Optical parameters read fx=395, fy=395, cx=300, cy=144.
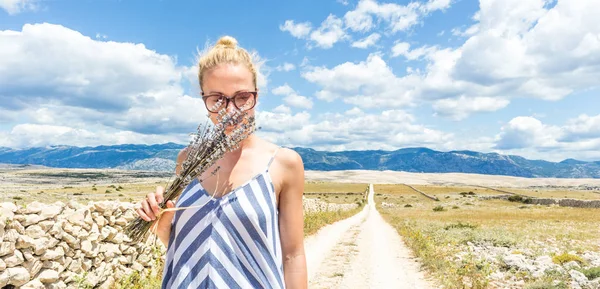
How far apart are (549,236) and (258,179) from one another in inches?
966

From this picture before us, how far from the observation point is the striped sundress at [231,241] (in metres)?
1.77

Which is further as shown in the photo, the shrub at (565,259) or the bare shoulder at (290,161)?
the shrub at (565,259)

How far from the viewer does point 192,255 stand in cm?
183

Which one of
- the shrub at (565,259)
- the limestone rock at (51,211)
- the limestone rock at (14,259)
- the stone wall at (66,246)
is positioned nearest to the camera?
the limestone rock at (14,259)

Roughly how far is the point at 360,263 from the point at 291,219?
13.4 meters

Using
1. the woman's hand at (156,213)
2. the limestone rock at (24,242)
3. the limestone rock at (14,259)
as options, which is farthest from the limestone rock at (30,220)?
the woman's hand at (156,213)

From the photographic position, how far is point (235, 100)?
209 cm

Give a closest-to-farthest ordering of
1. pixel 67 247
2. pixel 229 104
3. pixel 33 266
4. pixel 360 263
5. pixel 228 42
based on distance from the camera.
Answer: pixel 229 104 → pixel 228 42 → pixel 33 266 → pixel 67 247 → pixel 360 263

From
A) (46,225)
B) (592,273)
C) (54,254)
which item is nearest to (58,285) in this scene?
(54,254)

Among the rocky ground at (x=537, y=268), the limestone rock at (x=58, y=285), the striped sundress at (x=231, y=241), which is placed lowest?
the rocky ground at (x=537, y=268)

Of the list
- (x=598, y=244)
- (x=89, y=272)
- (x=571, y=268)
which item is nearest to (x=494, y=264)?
(x=571, y=268)

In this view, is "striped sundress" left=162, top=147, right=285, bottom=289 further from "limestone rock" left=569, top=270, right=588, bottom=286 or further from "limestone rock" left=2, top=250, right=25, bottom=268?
"limestone rock" left=569, top=270, right=588, bottom=286

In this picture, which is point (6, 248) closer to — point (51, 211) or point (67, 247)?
point (51, 211)

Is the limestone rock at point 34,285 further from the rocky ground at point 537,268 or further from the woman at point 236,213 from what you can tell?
the rocky ground at point 537,268
